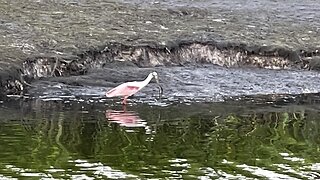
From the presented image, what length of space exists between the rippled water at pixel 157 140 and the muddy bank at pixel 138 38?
2248mm

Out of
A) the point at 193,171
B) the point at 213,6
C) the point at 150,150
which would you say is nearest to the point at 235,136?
the point at 150,150

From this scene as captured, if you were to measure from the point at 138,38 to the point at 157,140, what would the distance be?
27.8ft

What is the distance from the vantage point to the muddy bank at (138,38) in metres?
19.2

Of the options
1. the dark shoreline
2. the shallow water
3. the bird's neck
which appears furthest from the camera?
the dark shoreline

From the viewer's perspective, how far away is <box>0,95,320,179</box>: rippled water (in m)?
11.2

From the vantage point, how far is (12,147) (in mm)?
12352

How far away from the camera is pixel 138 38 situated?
21453 mm

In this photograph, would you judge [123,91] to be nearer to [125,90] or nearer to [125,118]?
[125,90]

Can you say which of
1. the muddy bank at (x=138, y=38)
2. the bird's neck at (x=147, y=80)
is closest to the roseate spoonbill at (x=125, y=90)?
the bird's neck at (x=147, y=80)

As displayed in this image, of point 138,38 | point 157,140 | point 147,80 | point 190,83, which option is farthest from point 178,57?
point 157,140

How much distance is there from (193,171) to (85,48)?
938 centimetres

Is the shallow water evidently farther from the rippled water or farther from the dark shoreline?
the rippled water

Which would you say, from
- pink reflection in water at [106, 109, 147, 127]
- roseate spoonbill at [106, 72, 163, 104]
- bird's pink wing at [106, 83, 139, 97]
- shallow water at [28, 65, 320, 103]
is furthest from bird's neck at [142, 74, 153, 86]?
pink reflection in water at [106, 109, 147, 127]

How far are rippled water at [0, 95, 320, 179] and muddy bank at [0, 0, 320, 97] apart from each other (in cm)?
225
